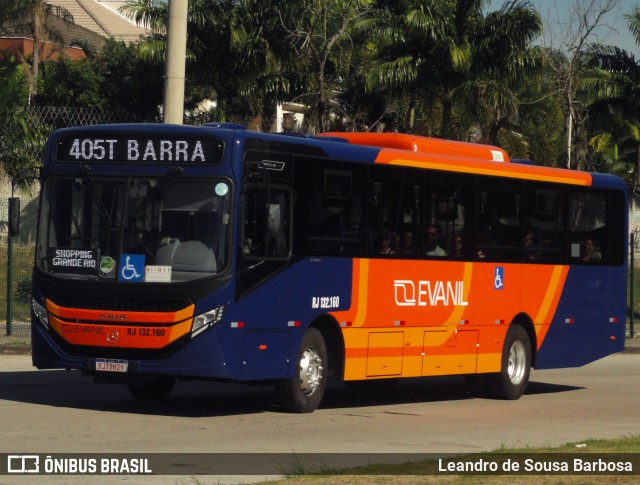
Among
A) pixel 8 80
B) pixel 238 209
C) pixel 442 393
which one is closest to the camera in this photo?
pixel 238 209

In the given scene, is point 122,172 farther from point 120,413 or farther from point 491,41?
point 491,41

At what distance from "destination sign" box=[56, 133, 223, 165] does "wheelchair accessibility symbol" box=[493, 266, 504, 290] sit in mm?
5708

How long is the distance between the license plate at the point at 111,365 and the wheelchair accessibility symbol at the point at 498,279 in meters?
6.30

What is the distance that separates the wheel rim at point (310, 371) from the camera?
15.3 metres

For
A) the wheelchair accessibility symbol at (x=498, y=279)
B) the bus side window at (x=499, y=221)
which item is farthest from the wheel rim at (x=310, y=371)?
the wheelchair accessibility symbol at (x=498, y=279)

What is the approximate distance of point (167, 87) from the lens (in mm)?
19766

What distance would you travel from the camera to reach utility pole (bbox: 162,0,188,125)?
1972 centimetres

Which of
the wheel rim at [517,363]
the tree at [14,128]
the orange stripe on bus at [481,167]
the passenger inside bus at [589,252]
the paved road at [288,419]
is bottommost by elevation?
the paved road at [288,419]

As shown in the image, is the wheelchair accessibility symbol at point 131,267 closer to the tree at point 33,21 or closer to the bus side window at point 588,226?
the bus side window at point 588,226

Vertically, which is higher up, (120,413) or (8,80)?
(8,80)

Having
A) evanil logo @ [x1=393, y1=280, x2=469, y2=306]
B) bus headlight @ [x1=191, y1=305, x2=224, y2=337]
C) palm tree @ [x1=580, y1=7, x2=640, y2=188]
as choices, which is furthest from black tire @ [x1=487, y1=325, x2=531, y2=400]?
palm tree @ [x1=580, y1=7, x2=640, y2=188]

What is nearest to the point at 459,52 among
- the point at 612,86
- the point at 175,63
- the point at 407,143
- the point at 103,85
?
the point at 612,86

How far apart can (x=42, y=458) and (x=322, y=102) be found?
25.8 m

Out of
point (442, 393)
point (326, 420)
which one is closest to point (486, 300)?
point (442, 393)
